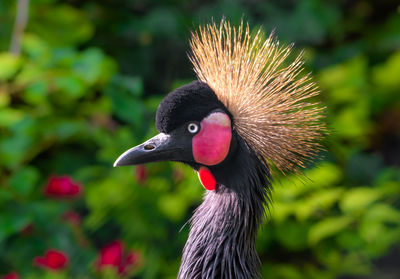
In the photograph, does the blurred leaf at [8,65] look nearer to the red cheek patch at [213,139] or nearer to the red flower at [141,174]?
the red flower at [141,174]

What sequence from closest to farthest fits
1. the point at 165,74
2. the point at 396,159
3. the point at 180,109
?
1. the point at 180,109
2. the point at 165,74
3. the point at 396,159

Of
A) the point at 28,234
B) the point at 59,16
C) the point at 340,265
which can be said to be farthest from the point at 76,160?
the point at 340,265

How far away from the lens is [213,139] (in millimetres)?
1127

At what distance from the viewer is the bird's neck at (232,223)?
3.84ft

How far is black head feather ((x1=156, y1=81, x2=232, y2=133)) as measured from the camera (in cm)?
110

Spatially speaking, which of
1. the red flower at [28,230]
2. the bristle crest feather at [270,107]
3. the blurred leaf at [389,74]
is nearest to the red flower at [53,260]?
the red flower at [28,230]

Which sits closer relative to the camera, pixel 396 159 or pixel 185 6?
pixel 185 6

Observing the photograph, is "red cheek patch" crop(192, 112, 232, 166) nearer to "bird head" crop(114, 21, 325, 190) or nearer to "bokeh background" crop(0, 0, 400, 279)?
"bird head" crop(114, 21, 325, 190)

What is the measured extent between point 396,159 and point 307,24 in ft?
3.86

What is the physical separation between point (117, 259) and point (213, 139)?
3.66 ft

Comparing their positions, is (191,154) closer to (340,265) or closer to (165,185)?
(165,185)

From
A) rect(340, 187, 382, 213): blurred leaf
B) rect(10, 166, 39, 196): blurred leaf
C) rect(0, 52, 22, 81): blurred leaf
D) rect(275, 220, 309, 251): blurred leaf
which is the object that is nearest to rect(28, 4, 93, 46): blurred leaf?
rect(0, 52, 22, 81): blurred leaf

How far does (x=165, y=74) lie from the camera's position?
2.86 meters

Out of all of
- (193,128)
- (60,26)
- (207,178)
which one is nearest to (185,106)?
(193,128)
